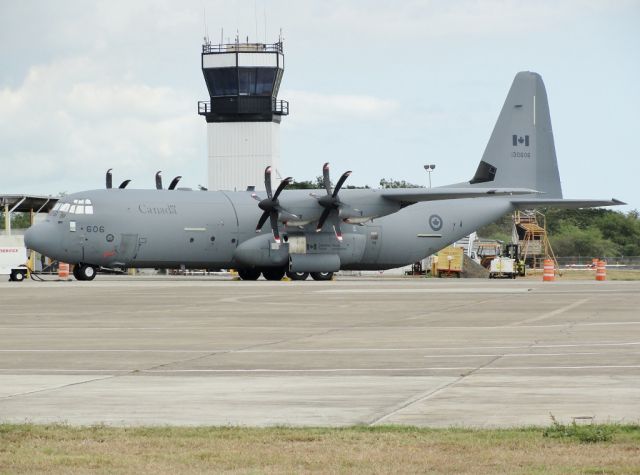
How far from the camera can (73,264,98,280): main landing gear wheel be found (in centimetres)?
5475

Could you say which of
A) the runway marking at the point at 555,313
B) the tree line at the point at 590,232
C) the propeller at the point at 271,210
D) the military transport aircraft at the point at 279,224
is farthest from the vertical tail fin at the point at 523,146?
the tree line at the point at 590,232

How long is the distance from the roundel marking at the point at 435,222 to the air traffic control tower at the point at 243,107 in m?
30.5

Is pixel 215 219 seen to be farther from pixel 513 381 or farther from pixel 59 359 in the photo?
pixel 513 381

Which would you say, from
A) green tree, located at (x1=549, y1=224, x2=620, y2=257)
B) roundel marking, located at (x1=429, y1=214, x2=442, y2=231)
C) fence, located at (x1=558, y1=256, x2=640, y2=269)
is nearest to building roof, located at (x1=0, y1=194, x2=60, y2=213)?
roundel marking, located at (x1=429, y1=214, x2=442, y2=231)

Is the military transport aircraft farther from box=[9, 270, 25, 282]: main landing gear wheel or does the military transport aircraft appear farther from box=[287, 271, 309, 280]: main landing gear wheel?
box=[9, 270, 25, 282]: main landing gear wheel

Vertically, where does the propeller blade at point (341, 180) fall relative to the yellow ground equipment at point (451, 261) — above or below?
above

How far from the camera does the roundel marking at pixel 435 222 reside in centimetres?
6106

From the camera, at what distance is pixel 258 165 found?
90.6 meters

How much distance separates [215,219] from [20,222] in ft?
Result: 295

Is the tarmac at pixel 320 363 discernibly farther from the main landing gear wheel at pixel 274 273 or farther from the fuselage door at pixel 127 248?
the main landing gear wheel at pixel 274 273

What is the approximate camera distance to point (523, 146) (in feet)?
215

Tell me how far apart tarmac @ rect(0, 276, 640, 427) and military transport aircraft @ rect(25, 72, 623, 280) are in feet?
67.2

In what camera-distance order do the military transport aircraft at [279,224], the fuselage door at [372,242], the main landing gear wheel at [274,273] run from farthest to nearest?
the fuselage door at [372,242], the main landing gear wheel at [274,273], the military transport aircraft at [279,224]

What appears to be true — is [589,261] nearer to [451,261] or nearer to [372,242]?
[451,261]
